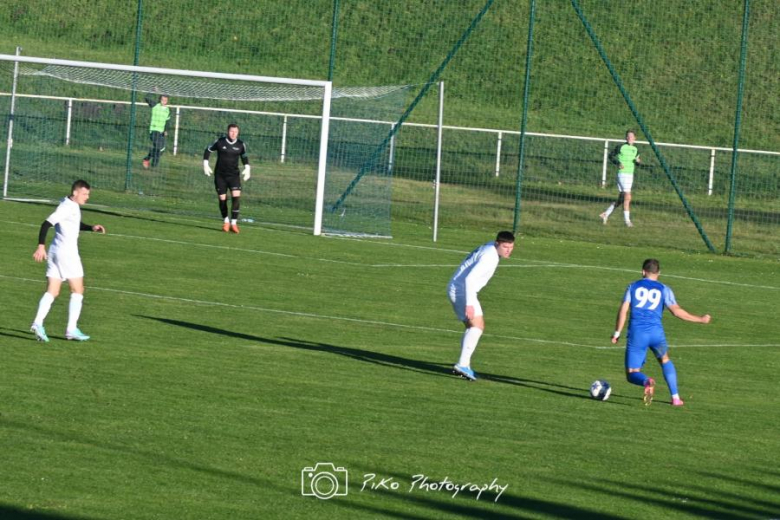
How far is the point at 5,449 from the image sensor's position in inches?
427

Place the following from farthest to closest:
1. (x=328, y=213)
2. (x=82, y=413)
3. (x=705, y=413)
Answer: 1. (x=328, y=213)
2. (x=705, y=413)
3. (x=82, y=413)

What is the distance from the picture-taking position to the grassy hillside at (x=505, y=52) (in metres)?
52.8

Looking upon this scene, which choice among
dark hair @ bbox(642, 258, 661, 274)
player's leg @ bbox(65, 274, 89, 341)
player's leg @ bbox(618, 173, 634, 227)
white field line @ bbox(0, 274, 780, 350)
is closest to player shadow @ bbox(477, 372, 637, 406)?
dark hair @ bbox(642, 258, 661, 274)

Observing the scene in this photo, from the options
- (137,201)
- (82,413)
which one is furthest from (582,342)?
(137,201)

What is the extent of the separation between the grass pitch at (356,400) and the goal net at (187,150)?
22.2 feet

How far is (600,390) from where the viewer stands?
49.2ft

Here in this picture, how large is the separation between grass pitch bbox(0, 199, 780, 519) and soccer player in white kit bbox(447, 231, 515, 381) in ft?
1.37

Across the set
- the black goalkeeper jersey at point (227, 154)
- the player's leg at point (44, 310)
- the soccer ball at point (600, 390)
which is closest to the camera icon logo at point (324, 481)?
the soccer ball at point (600, 390)

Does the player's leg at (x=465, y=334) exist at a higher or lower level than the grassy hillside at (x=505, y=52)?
lower

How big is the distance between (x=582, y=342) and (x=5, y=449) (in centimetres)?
973

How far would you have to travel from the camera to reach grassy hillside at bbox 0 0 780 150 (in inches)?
2080

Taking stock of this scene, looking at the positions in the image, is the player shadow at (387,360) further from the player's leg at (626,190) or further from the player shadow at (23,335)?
the player's leg at (626,190)

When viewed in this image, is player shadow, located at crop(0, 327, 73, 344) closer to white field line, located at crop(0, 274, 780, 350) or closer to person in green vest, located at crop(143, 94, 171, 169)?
white field line, located at crop(0, 274, 780, 350)

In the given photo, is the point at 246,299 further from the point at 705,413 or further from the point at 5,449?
the point at 5,449
